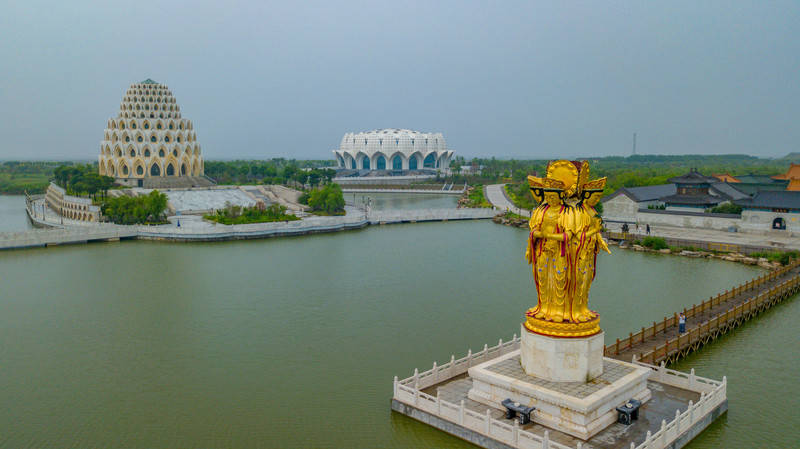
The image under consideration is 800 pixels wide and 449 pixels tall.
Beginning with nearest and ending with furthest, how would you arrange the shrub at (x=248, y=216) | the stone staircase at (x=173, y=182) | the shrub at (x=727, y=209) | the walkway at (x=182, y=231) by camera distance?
the walkway at (x=182, y=231), the shrub at (x=727, y=209), the shrub at (x=248, y=216), the stone staircase at (x=173, y=182)

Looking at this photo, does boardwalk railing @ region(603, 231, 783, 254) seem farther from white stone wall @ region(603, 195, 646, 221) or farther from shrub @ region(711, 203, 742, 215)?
white stone wall @ region(603, 195, 646, 221)

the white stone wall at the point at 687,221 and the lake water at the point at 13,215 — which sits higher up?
the white stone wall at the point at 687,221

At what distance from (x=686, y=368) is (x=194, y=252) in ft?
79.6

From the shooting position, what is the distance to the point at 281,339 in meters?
16.8

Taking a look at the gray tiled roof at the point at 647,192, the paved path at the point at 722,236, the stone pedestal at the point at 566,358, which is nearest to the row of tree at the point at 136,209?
the paved path at the point at 722,236

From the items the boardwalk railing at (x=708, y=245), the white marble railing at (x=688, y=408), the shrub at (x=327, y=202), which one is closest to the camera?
the white marble railing at (x=688, y=408)

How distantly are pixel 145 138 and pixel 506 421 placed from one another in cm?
5013

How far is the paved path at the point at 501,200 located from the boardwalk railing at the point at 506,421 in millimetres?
34069

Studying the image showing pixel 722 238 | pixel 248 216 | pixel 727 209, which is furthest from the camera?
pixel 248 216

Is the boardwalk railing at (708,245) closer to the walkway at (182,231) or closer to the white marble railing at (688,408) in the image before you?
the walkway at (182,231)

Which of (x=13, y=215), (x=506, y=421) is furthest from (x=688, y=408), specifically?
(x=13, y=215)

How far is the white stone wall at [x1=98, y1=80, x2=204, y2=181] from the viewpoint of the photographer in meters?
53.3

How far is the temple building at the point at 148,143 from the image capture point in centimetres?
5328

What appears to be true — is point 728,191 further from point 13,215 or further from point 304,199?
point 13,215
